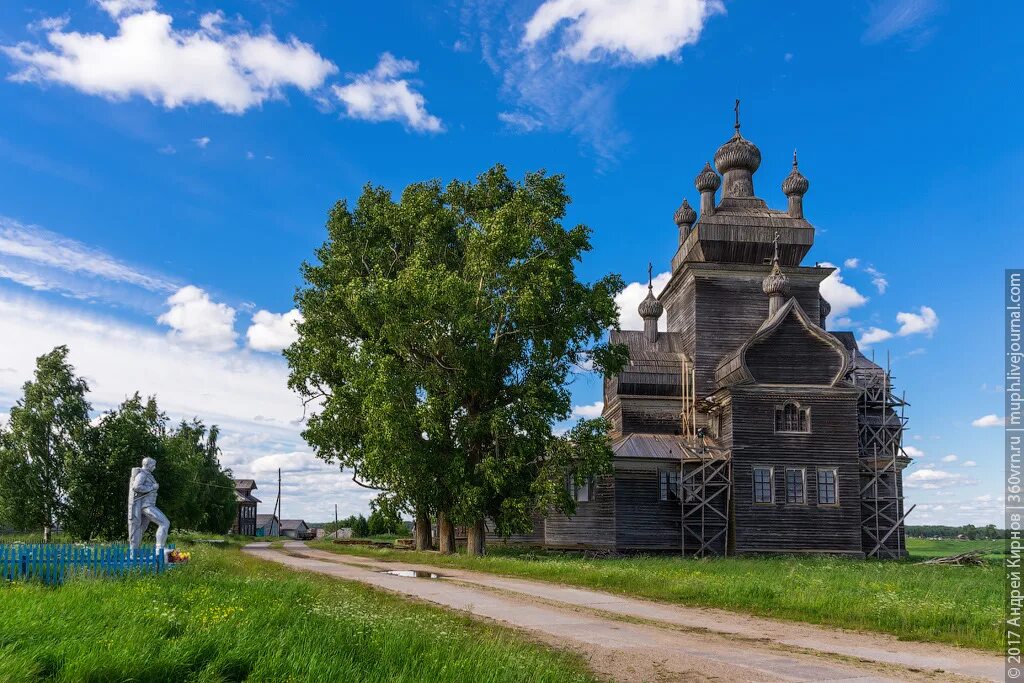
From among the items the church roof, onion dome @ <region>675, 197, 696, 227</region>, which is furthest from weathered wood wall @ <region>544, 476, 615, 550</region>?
onion dome @ <region>675, 197, 696, 227</region>

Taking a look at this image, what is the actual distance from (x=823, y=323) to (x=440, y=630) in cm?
4047

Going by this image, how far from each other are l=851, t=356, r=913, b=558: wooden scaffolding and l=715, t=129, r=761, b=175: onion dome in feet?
42.9

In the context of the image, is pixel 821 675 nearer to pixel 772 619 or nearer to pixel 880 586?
pixel 772 619

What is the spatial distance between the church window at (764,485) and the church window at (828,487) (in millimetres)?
2119

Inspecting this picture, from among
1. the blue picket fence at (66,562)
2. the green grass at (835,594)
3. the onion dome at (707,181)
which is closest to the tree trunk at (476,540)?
the green grass at (835,594)

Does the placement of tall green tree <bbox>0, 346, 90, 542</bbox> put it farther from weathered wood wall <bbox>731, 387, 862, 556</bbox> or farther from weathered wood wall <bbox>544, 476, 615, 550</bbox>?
weathered wood wall <bbox>731, 387, 862, 556</bbox>

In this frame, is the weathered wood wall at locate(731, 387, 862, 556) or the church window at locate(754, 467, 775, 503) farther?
the church window at locate(754, 467, 775, 503)

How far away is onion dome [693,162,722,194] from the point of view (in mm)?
43688

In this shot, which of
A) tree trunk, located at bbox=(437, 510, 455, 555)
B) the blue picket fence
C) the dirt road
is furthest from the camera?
tree trunk, located at bbox=(437, 510, 455, 555)

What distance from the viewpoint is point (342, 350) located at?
35375 millimetres

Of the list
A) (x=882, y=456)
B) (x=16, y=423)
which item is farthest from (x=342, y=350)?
(x=882, y=456)

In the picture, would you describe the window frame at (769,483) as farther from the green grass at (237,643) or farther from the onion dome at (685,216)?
the green grass at (237,643)

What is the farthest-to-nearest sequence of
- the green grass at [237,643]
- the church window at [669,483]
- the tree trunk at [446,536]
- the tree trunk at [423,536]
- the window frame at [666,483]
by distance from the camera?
the tree trunk at [423,536] → the church window at [669,483] → the window frame at [666,483] → the tree trunk at [446,536] → the green grass at [237,643]

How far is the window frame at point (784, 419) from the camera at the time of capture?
35469mm
